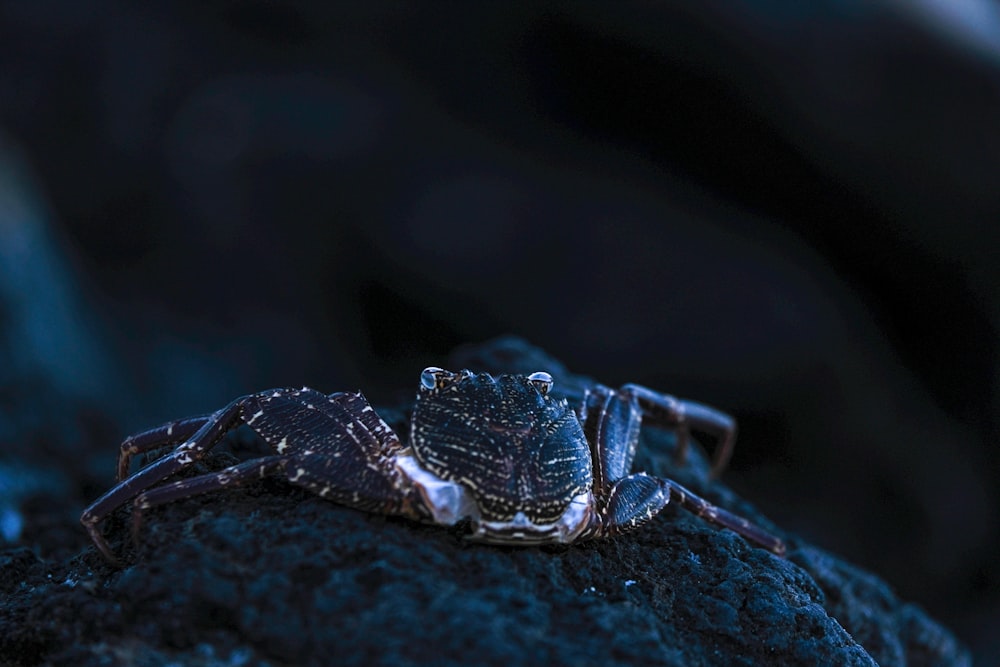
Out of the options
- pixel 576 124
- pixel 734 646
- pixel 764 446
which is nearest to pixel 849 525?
pixel 764 446

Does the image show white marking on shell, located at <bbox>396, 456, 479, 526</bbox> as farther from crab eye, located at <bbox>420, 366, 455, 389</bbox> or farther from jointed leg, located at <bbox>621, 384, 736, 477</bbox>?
jointed leg, located at <bbox>621, 384, 736, 477</bbox>

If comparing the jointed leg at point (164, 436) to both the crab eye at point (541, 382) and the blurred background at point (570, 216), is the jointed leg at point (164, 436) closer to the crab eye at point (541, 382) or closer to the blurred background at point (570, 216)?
the crab eye at point (541, 382)

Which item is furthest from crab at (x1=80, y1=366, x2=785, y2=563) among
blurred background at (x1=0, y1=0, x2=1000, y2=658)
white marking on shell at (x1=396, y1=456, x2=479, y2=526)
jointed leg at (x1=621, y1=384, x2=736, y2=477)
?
blurred background at (x1=0, y1=0, x2=1000, y2=658)

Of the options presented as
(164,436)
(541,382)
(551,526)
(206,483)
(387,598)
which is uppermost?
(541,382)

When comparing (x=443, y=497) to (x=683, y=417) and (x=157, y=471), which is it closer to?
(x=157, y=471)

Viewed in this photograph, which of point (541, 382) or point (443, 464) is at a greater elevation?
point (541, 382)

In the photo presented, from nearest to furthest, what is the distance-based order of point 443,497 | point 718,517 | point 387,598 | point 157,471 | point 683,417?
point 387,598 → point 443,497 → point 157,471 → point 718,517 → point 683,417

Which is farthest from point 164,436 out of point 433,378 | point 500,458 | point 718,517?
point 718,517

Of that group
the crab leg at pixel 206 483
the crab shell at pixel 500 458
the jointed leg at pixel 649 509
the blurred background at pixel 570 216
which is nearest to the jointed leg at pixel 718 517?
the jointed leg at pixel 649 509
